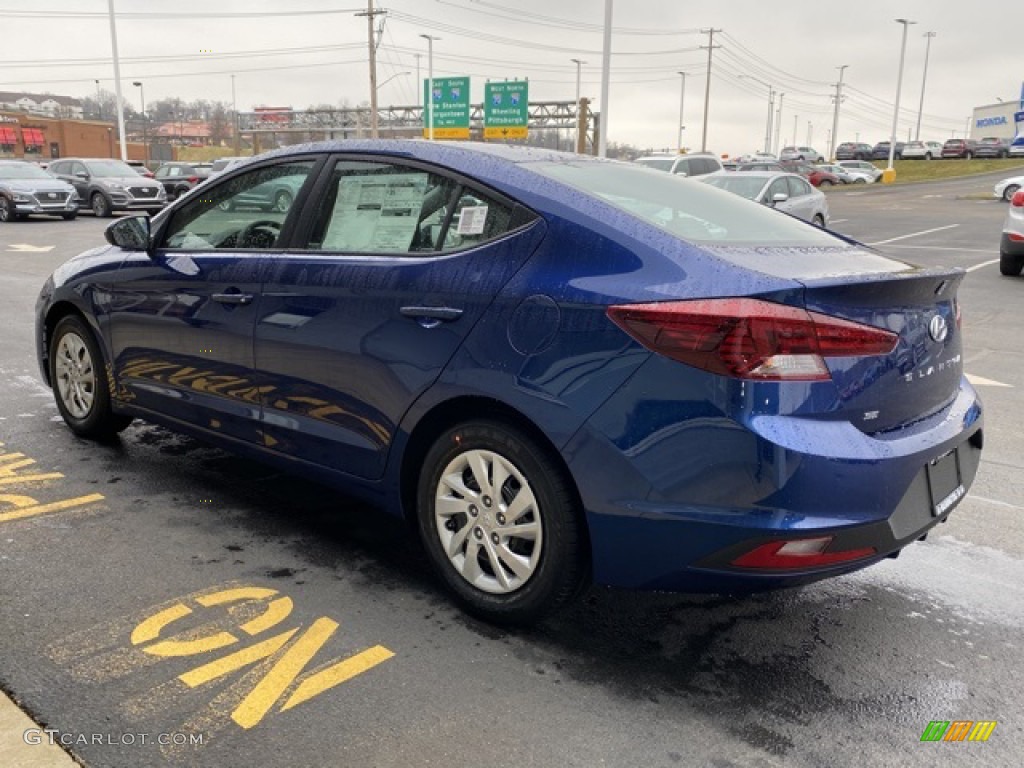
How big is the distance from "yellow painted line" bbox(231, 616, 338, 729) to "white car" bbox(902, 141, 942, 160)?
79708 mm

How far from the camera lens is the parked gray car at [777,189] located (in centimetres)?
A: 1642

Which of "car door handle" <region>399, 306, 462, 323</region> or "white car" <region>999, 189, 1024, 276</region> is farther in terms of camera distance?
"white car" <region>999, 189, 1024, 276</region>

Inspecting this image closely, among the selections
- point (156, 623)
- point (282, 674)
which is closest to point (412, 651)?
point (282, 674)

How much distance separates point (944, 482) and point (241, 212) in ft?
10.3

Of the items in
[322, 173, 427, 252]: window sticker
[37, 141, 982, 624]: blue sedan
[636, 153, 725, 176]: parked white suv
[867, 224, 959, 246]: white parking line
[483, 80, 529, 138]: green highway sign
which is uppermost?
[483, 80, 529, 138]: green highway sign

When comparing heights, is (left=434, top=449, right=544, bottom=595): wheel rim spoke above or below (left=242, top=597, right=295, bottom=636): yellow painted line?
above

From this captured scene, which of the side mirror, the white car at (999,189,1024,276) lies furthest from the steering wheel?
the white car at (999,189,1024,276)

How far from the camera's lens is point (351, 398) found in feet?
11.1

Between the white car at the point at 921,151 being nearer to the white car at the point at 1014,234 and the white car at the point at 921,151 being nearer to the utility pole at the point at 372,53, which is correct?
the utility pole at the point at 372,53

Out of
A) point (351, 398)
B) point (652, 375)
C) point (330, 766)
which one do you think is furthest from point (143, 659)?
point (652, 375)

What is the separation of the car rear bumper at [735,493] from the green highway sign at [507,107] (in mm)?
48425

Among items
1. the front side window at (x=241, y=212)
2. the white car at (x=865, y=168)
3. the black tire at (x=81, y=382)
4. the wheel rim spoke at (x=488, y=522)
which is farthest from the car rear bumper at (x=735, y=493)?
the white car at (x=865, y=168)

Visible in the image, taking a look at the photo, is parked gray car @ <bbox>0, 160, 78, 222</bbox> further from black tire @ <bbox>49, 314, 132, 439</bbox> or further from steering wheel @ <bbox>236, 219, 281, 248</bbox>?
steering wheel @ <bbox>236, 219, 281, 248</bbox>

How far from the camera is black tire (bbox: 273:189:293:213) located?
12.4ft
